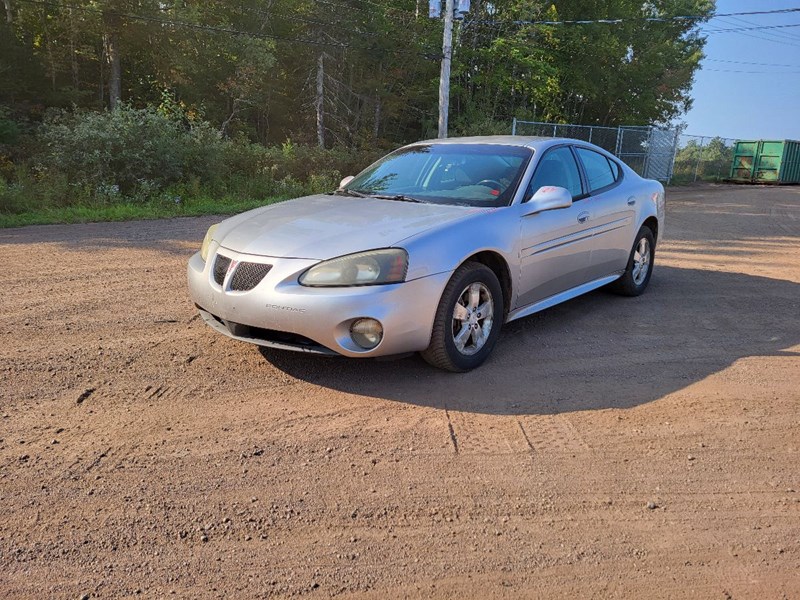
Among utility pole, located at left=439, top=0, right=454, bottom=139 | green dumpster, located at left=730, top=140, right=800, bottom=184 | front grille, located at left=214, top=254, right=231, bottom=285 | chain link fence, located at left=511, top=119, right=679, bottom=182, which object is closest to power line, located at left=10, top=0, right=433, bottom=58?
utility pole, located at left=439, top=0, right=454, bottom=139

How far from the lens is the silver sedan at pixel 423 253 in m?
3.90

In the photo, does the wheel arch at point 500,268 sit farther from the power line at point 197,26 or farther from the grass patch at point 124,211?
the power line at point 197,26

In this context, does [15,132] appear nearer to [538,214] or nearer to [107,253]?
[107,253]

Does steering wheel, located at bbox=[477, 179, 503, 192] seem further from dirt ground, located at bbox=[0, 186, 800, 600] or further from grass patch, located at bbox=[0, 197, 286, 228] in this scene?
grass patch, located at bbox=[0, 197, 286, 228]

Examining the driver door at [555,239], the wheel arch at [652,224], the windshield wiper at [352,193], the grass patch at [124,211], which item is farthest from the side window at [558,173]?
the grass patch at [124,211]

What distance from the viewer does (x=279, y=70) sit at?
30125 mm

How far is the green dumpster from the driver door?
102 feet

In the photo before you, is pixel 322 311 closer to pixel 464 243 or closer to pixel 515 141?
pixel 464 243

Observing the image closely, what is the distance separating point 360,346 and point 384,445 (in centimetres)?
71

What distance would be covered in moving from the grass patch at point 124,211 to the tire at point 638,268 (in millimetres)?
7969

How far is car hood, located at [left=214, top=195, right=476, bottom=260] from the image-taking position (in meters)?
4.04

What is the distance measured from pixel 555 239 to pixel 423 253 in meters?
1.52

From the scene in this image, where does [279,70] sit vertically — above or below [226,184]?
above

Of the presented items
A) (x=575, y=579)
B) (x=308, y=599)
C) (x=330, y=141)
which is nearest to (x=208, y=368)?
(x=308, y=599)
